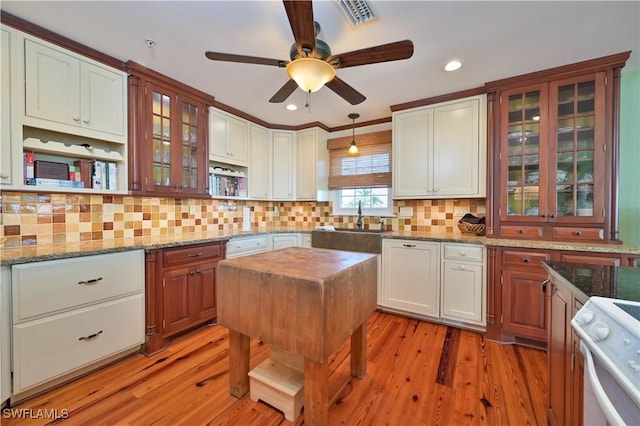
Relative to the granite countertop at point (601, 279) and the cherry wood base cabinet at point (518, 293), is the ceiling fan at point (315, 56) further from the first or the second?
the cherry wood base cabinet at point (518, 293)

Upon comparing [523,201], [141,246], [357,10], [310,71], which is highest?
[357,10]

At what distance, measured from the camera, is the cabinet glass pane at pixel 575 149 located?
2.19 meters

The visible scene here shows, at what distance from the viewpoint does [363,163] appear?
3.65 metres

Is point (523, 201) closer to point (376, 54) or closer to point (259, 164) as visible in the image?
point (376, 54)

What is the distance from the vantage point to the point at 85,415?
1.45 meters

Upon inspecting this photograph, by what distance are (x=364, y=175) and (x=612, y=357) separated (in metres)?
3.05

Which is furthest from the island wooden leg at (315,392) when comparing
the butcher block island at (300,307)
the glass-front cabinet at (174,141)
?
the glass-front cabinet at (174,141)

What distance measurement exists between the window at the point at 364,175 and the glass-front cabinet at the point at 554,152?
4.36 feet

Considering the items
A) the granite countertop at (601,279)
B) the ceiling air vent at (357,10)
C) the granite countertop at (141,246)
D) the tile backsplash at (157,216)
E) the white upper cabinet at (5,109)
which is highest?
the ceiling air vent at (357,10)

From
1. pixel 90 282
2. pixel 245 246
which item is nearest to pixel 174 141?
pixel 245 246

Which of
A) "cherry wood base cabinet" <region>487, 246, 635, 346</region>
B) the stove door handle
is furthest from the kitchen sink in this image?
the stove door handle

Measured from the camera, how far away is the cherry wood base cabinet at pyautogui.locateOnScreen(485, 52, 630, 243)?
2.11m

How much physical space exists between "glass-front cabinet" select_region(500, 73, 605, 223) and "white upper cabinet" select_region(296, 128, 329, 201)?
86.1 inches

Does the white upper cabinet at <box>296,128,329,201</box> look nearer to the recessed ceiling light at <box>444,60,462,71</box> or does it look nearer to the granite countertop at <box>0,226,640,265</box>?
the granite countertop at <box>0,226,640,265</box>
